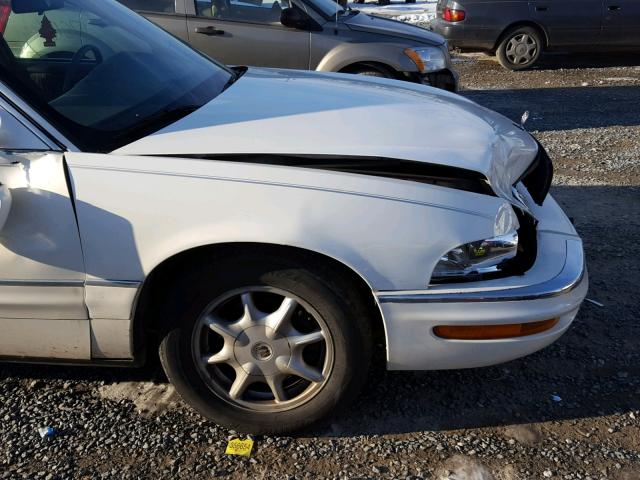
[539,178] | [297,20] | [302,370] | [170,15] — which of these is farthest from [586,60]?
[302,370]

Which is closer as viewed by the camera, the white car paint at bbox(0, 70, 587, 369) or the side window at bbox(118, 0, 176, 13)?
the white car paint at bbox(0, 70, 587, 369)

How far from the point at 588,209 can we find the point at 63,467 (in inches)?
155

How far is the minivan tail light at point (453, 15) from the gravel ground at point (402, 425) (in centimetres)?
754

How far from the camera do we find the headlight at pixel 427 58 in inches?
271

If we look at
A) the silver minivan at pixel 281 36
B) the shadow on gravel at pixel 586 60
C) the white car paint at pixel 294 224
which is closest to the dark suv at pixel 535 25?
the shadow on gravel at pixel 586 60

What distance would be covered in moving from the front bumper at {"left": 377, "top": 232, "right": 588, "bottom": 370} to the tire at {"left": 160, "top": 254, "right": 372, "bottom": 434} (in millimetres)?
150

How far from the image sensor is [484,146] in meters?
2.92

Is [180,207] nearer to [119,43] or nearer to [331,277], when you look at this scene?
[331,277]

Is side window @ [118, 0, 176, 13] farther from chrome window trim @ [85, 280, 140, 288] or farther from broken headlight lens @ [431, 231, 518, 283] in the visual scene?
broken headlight lens @ [431, 231, 518, 283]

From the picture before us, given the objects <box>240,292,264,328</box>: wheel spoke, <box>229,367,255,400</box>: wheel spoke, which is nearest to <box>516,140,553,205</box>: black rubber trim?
<box>240,292,264,328</box>: wheel spoke

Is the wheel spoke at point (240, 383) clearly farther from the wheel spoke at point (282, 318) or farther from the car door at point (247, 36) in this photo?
the car door at point (247, 36)

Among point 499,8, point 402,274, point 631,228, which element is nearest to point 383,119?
point 402,274

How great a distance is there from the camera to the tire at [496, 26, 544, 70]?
10570mm

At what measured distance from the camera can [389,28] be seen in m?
7.04
